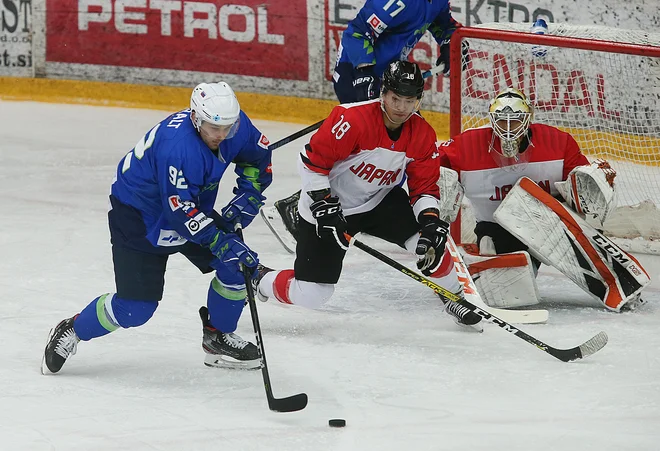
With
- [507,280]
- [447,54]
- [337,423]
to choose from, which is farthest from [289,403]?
[447,54]

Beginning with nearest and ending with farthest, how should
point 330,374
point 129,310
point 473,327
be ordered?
point 129,310 → point 330,374 → point 473,327

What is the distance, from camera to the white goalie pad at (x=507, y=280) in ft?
12.8

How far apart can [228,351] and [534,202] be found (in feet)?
4.12

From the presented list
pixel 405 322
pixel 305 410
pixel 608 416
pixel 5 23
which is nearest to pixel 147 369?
→ pixel 305 410

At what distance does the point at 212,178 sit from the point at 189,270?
4.58 feet

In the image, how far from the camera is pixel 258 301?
13.0 feet

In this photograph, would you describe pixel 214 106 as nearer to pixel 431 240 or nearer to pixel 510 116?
pixel 431 240

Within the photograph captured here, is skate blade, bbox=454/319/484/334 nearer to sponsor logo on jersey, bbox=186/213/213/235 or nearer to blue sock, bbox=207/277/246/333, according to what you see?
blue sock, bbox=207/277/246/333

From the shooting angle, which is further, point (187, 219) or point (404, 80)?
point (404, 80)

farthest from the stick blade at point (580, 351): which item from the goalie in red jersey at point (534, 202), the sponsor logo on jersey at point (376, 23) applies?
the sponsor logo on jersey at point (376, 23)

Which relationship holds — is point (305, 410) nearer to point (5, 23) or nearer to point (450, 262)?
point (450, 262)

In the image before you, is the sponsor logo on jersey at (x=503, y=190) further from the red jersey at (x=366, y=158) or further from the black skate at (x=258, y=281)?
the black skate at (x=258, y=281)

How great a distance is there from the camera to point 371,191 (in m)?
3.63

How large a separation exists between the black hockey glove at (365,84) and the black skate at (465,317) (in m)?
1.22
